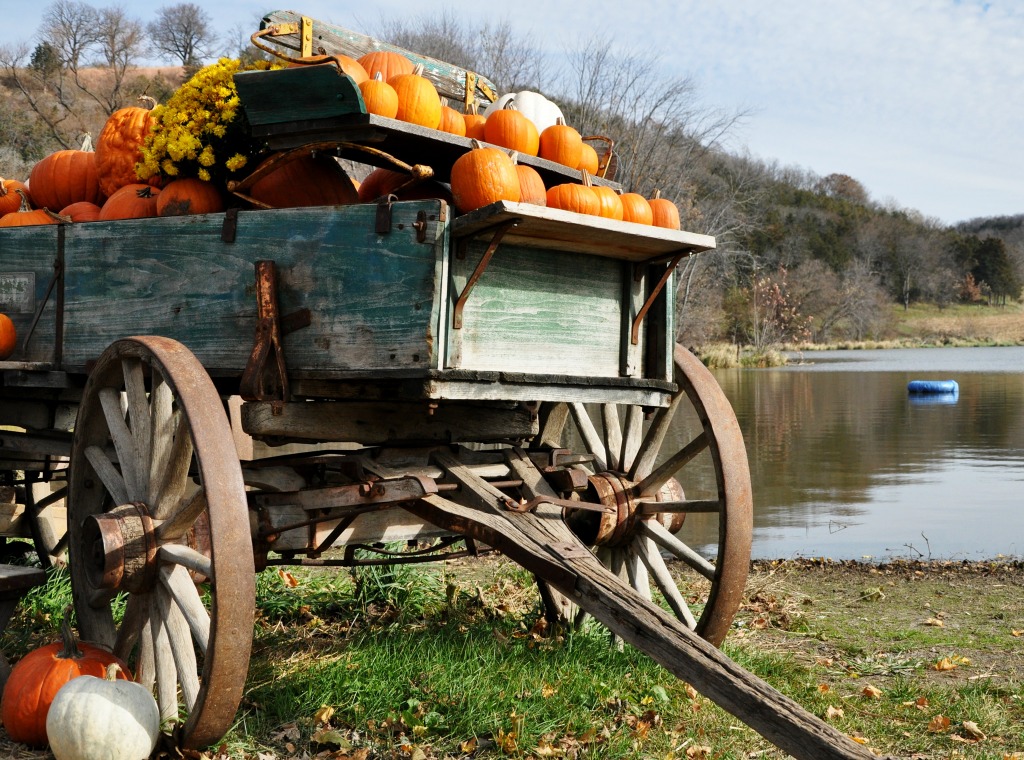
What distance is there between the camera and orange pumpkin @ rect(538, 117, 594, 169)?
4.01 metres

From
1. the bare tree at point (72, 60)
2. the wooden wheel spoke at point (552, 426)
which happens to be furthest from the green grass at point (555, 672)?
the bare tree at point (72, 60)

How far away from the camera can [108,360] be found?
3.51m

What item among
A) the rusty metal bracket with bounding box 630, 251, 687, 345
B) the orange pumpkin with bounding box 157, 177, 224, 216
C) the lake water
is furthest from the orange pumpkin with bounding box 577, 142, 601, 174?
the lake water

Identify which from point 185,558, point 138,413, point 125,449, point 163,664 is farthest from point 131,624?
point 138,413

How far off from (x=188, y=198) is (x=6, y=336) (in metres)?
1.03

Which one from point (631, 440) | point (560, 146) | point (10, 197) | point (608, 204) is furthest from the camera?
point (10, 197)

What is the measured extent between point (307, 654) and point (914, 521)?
227 inches

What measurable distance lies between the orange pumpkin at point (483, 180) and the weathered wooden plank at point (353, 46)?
3.15 feet

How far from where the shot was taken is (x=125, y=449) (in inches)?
139

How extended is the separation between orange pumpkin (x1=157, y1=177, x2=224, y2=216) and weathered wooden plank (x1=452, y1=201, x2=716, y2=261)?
1238 millimetres

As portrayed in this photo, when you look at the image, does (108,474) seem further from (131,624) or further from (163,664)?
(163,664)

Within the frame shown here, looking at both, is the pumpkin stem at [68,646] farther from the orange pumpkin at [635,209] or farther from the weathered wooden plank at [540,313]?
the orange pumpkin at [635,209]

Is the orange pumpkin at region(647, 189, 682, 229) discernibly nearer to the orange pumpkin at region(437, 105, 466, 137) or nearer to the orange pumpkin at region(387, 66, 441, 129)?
the orange pumpkin at region(437, 105, 466, 137)

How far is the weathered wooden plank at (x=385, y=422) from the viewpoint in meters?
3.56
